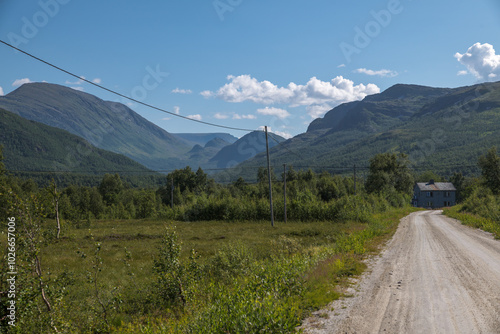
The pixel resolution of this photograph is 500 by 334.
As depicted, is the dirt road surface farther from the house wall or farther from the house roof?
the house wall

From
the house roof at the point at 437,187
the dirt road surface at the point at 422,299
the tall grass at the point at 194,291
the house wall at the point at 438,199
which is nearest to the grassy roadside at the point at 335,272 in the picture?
the tall grass at the point at 194,291

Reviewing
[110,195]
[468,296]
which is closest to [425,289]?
[468,296]

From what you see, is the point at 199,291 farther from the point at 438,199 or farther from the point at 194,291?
the point at 438,199

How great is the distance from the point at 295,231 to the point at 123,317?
2216cm

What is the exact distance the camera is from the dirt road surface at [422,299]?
6.79 m

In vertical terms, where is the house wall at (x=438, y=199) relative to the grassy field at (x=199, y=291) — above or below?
below

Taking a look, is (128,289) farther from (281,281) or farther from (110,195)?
(110,195)

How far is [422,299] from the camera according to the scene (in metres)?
8.34

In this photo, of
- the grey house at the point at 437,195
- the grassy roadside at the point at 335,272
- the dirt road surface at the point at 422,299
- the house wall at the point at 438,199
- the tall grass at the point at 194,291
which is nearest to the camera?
the tall grass at the point at 194,291

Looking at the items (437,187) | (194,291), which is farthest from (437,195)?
(194,291)

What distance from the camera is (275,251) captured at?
60.4 ft

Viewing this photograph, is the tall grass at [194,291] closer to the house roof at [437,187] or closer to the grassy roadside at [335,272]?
the grassy roadside at [335,272]

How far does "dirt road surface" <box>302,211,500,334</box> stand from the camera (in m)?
6.79

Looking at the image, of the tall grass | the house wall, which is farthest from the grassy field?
the house wall
